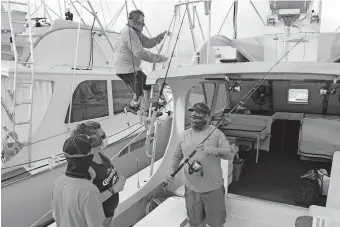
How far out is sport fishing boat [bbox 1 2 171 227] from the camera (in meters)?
4.22

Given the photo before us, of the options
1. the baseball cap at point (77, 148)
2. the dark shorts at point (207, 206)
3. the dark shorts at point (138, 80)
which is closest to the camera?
the baseball cap at point (77, 148)

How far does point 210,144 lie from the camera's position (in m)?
2.95

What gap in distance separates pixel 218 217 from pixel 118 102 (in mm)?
4260

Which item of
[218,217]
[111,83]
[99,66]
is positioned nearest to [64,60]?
[99,66]

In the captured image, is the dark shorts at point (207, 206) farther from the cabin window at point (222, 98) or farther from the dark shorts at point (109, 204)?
the cabin window at point (222, 98)

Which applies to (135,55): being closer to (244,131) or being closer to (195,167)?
(195,167)

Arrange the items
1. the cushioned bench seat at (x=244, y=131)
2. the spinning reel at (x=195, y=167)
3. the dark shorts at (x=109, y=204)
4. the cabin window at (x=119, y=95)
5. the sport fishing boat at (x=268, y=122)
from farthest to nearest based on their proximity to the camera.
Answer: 1. the cabin window at (x=119, y=95)
2. the cushioned bench seat at (x=244, y=131)
3. the sport fishing boat at (x=268, y=122)
4. the spinning reel at (x=195, y=167)
5. the dark shorts at (x=109, y=204)

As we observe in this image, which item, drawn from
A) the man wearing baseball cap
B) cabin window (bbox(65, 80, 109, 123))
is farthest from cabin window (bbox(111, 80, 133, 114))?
the man wearing baseball cap

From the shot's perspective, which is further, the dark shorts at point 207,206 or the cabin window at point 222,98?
the cabin window at point 222,98

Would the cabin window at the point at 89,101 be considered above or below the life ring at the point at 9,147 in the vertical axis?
above

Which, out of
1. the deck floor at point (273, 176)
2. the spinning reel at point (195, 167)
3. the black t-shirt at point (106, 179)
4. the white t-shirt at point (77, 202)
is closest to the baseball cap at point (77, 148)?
the white t-shirt at point (77, 202)

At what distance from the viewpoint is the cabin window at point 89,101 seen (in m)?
5.71

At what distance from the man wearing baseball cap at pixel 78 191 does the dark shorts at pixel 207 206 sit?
4.10 feet

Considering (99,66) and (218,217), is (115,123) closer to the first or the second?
(99,66)
